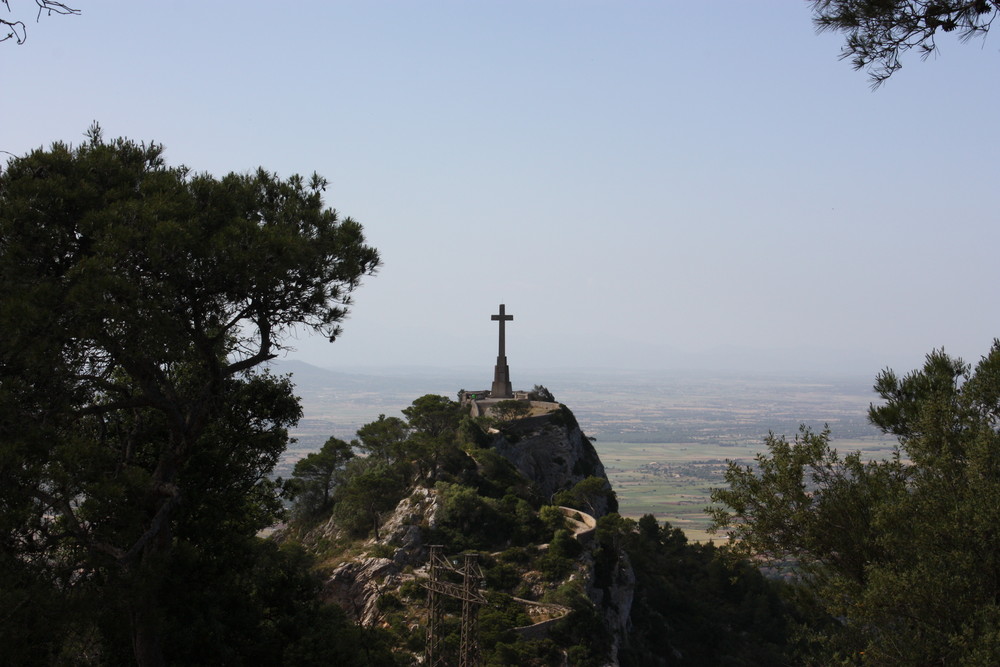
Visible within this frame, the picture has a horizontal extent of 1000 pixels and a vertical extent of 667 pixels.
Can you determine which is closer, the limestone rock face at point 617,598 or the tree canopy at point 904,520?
the tree canopy at point 904,520

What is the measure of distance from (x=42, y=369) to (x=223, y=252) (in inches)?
114

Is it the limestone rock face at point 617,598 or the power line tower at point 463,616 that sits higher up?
the power line tower at point 463,616

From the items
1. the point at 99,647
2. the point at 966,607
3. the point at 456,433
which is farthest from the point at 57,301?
the point at 456,433

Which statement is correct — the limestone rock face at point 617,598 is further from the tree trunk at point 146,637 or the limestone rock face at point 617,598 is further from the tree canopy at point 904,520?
the tree trunk at point 146,637

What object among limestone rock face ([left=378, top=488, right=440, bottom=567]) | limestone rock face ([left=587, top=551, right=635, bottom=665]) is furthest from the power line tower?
limestone rock face ([left=587, top=551, right=635, bottom=665])

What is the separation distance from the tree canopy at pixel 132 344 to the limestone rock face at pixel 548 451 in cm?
3518

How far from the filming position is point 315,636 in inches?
635

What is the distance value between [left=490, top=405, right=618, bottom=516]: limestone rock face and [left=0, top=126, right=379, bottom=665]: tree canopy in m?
35.2

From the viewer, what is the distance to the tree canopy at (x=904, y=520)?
10.9 m

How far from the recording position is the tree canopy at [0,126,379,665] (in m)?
11.1

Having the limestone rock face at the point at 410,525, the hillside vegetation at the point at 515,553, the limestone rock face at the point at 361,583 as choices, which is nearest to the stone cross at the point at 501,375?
the hillside vegetation at the point at 515,553

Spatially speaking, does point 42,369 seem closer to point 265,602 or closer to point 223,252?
point 223,252

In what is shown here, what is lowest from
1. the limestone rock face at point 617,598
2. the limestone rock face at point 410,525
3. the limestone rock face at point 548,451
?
the limestone rock face at point 617,598

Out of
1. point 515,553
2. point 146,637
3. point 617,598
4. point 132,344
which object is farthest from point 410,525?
point 132,344
